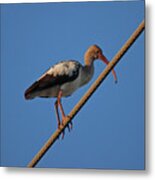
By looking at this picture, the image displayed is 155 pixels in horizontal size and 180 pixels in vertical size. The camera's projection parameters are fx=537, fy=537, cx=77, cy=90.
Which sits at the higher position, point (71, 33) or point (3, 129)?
point (71, 33)

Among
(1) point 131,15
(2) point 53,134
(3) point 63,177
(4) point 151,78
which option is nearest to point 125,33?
(1) point 131,15

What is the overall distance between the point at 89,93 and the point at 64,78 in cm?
14

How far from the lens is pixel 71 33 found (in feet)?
8.02

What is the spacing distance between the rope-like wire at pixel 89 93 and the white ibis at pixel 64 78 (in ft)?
0.09

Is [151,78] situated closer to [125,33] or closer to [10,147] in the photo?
[125,33]

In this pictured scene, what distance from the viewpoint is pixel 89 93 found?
2.41 meters

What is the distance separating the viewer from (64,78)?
8.03 ft

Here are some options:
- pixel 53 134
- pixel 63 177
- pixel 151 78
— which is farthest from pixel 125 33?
pixel 63 177

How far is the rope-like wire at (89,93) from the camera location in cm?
237

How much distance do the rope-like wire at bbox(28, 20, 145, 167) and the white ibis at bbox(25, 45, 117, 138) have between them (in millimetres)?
29

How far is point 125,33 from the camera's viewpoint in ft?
7.82

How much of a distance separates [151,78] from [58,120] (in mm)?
462

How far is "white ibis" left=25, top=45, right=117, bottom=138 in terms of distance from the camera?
242 cm

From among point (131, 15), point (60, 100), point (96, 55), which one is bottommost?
point (60, 100)
